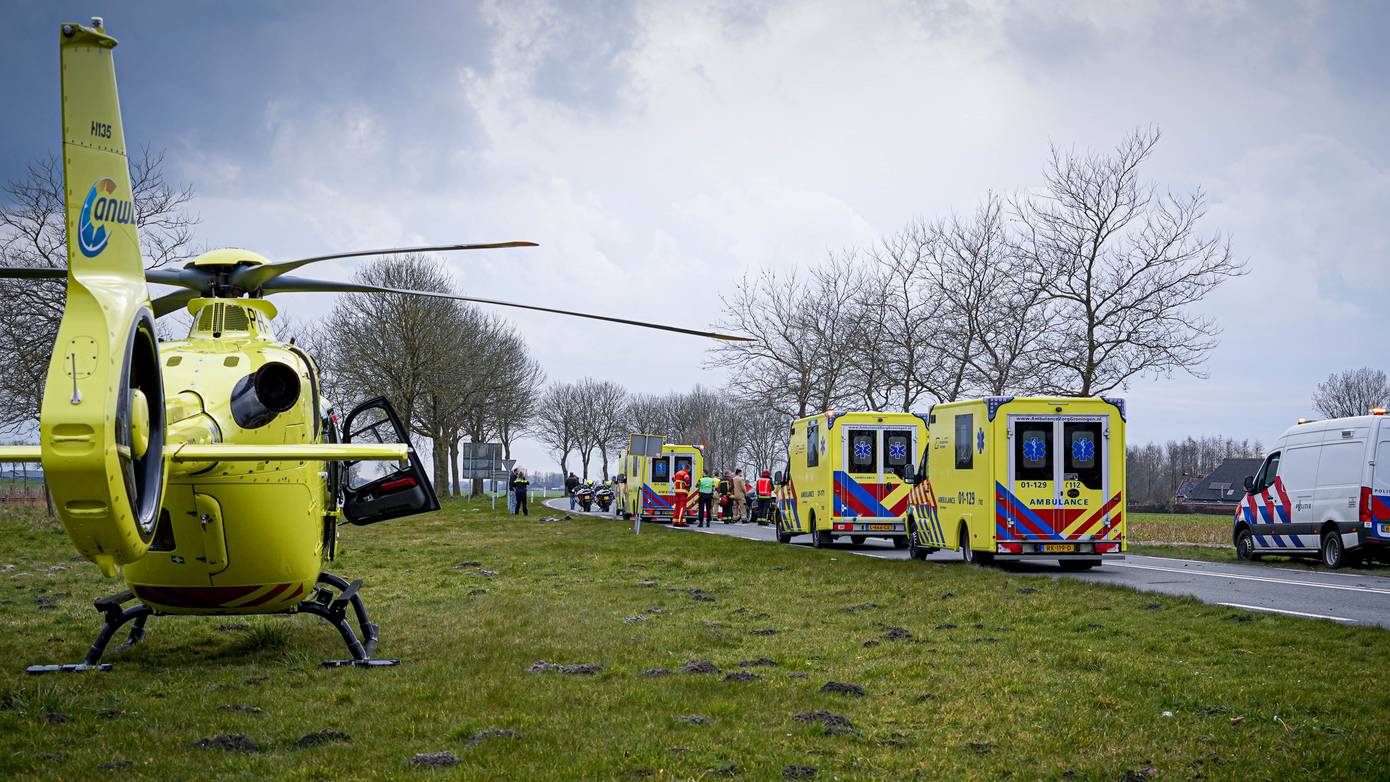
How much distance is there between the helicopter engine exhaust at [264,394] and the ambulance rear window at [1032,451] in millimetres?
12658

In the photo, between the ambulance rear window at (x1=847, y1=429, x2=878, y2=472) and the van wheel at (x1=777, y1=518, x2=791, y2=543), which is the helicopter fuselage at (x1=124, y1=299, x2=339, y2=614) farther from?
the van wheel at (x1=777, y1=518, x2=791, y2=543)

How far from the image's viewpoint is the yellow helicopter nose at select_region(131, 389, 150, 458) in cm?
587

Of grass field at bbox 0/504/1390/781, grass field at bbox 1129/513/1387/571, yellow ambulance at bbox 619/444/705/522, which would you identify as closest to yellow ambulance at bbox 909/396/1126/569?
grass field at bbox 0/504/1390/781

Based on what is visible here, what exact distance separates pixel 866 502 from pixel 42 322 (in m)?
18.8

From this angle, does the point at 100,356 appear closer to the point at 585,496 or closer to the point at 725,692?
the point at 725,692

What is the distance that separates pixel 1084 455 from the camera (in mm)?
19672

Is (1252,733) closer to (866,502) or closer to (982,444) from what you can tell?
(982,444)

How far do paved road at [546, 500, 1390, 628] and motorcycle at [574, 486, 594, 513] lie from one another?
4364 cm

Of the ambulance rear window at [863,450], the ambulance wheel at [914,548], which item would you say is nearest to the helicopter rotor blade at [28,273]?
the ambulance wheel at [914,548]

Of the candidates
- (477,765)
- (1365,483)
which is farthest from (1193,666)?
(1365,483)

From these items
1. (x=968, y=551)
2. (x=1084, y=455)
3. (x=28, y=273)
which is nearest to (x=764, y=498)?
(x=968, y=551)

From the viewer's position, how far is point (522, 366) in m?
64.6

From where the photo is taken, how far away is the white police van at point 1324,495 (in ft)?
66.8

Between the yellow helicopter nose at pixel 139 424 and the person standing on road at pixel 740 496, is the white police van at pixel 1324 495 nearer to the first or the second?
the yellow helicopter nose at pixel 139 424
